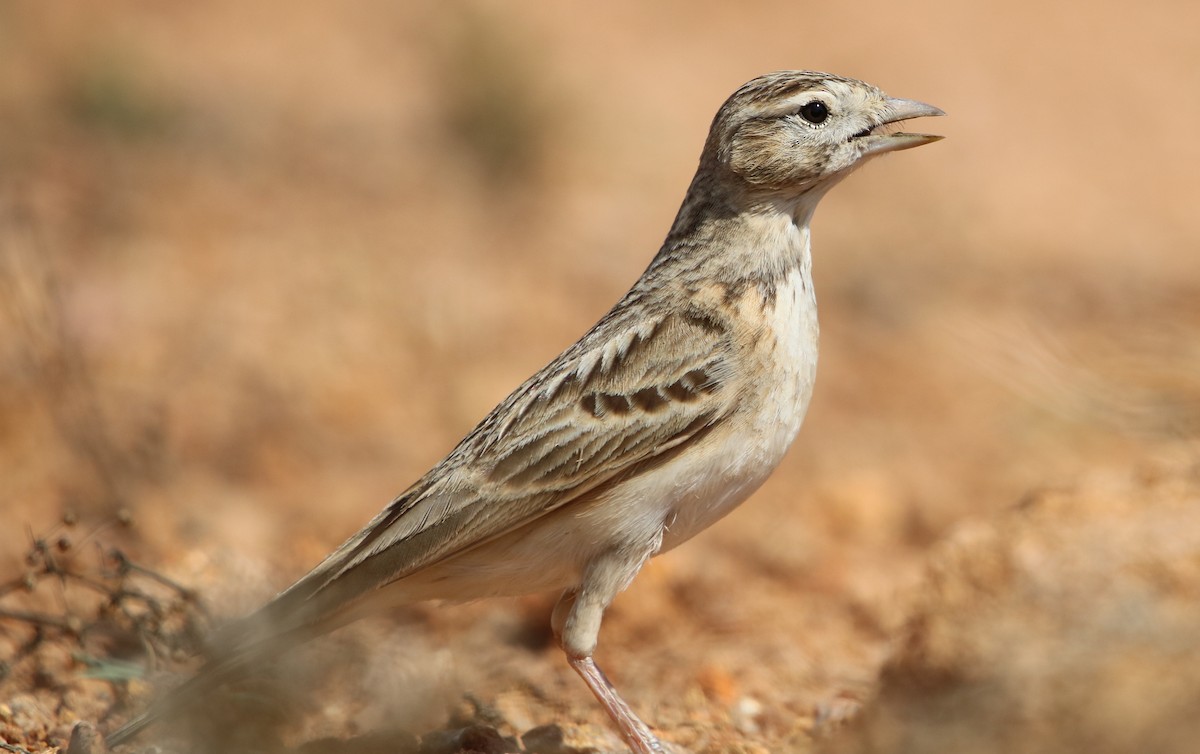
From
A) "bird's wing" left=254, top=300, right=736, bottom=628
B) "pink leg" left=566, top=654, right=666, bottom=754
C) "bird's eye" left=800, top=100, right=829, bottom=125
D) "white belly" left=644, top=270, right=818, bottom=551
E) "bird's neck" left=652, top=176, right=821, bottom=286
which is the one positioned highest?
"bird's eye" left=800, top=100, right=829, bottom=125

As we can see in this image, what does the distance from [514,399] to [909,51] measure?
11.3 m

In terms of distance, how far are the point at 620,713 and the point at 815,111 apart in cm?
233

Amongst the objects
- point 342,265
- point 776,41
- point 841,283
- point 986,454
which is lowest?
point 986,454

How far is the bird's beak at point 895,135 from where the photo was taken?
5.18 metres

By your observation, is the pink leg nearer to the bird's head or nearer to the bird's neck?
the bird's neck

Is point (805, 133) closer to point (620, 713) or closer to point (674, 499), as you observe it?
point (674, 499)

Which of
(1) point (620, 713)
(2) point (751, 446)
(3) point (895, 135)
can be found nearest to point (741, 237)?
(3) point (895, 135)

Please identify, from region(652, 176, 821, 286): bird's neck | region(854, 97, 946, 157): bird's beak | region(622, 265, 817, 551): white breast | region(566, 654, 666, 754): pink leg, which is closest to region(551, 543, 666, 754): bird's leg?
region(566, 654, 666, 754): pink leg

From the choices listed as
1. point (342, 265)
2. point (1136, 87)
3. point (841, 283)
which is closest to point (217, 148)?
point (342, 265)

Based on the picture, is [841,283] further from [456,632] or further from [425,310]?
[456,632]

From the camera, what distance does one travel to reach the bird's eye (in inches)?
211

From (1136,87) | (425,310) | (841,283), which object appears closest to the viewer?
(425,310)

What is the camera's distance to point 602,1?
56.8 ft

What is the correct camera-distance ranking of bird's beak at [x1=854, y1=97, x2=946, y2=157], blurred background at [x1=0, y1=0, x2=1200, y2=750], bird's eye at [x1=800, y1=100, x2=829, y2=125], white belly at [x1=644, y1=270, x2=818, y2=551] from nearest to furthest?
white belly at [x1=644, y1=270, x2=818, y2=551] → bird's beak at [x1=854, y1=97, x2=946, y2=157] → bird's eye at [x1=800, y1=100, x2=829, y2=125] → blurred background at [x1=0, y1=0, x2=1200, y2=750]
